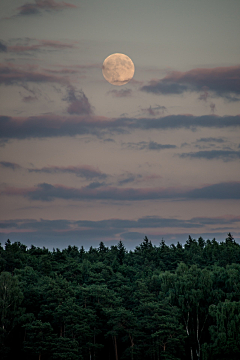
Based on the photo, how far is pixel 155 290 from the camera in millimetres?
88000

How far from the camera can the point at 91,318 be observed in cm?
7075

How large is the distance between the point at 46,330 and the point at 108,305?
45.9ft

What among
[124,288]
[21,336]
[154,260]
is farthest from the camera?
[154,260]

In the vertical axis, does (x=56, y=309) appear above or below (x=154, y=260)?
below

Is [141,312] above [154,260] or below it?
below

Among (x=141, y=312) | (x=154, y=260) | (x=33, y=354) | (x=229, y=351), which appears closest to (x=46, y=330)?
(x=33, y=354)

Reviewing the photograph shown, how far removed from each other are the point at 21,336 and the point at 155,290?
93.4 ft

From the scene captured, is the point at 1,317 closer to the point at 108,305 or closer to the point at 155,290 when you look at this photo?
the point at 108,305

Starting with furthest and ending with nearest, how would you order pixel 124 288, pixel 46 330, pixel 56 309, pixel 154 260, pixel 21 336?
1. pixel 154 260
2. pixel 124 288
3. pixel 21 336
4. pixel 56 309
5. pixel 46 330

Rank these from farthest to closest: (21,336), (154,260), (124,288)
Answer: (154,260) < (124,288) < (21,336)

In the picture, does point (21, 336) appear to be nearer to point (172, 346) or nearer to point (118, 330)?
point (118, 330)

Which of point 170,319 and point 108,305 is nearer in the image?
point 170,319

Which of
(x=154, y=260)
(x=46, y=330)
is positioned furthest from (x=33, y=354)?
(x=154, y=260)

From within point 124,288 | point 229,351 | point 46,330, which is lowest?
point 229,351
